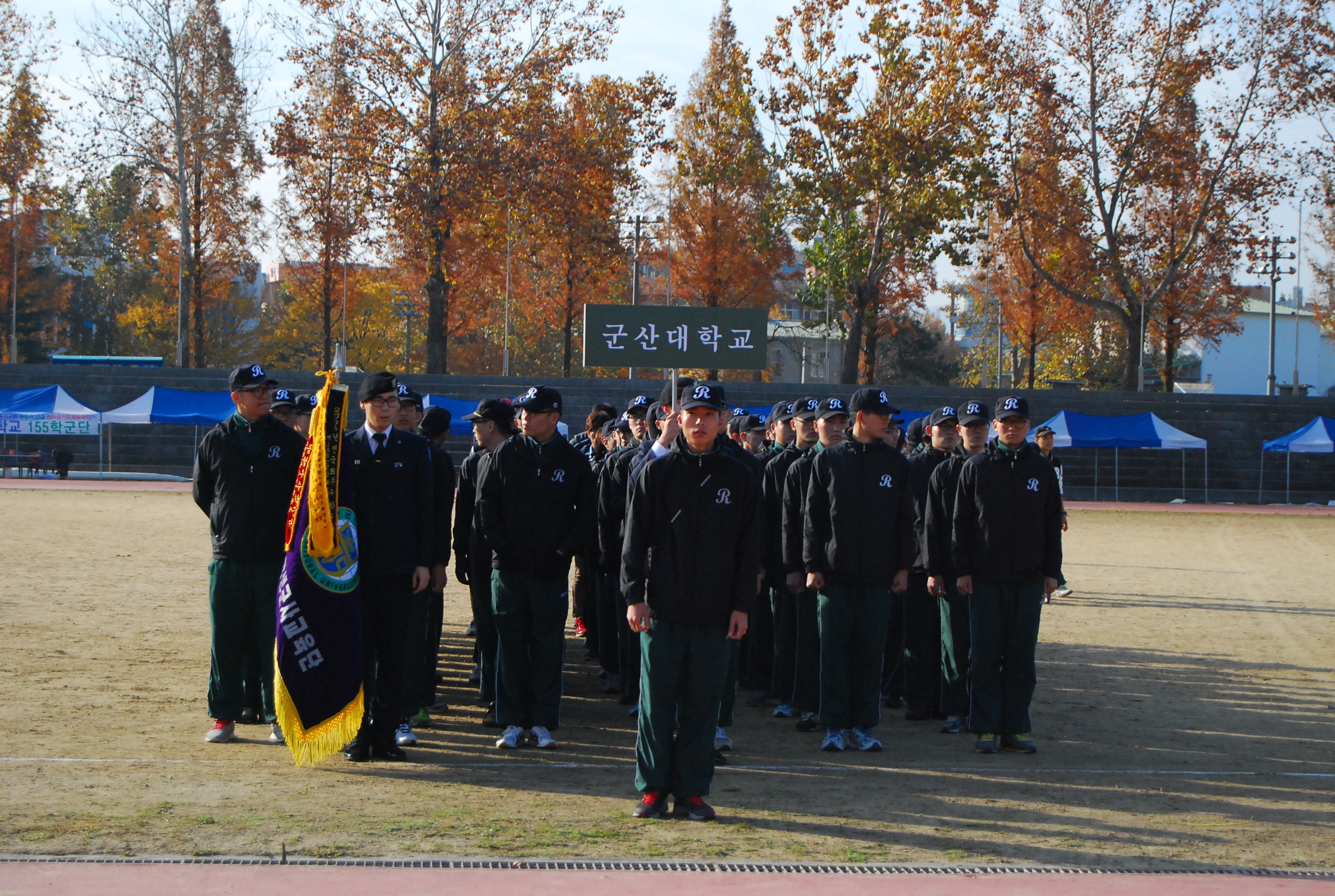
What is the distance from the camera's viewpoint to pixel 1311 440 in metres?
30.8

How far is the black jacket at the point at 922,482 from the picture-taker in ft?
26.6

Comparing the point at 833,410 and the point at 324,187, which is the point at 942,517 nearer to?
the point at 833,410

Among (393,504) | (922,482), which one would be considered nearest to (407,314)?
(922,482)

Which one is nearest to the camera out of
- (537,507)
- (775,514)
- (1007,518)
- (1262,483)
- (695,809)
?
(695,809)

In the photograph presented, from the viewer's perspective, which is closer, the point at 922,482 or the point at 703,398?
the point at 703,398

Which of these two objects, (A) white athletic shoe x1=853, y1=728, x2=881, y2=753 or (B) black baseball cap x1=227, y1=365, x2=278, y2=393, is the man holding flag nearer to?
(B) black baseball cap x1=227, y1=365, x2=278, y2=393

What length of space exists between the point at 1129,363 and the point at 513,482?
36604 mm

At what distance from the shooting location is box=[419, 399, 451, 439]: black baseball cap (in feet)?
28.7

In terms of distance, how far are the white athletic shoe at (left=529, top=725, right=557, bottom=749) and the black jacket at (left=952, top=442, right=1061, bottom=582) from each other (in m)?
2.68

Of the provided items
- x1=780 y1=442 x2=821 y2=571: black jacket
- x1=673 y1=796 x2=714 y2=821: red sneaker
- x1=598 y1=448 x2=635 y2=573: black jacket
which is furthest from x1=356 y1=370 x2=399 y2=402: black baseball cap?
x1=673 y1=796 x2=714 y2=821: red sneaker

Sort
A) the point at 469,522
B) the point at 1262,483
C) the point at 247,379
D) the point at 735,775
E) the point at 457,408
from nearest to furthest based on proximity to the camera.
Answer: the point at 735,775
the point at 247,379
the point at 469,522
the point at 457,408
the point at 1262,483

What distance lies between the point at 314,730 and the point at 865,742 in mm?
3165

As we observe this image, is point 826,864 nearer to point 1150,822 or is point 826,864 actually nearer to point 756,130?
point 1150,822

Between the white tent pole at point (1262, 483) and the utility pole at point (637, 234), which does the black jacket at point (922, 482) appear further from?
the utility pole at point (637, 234)
